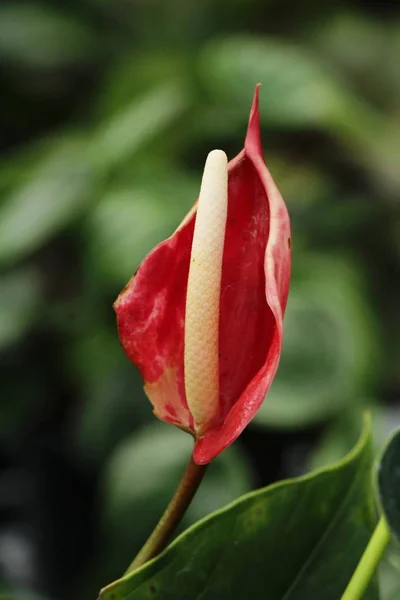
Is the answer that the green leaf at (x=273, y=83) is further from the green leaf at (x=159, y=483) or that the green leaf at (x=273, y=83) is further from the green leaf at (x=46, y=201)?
the green leaf at (x=159, y=483)

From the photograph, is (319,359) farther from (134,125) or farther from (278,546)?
(278,546)

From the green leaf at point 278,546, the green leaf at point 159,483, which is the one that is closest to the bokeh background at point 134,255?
the green leaf at point 159,483

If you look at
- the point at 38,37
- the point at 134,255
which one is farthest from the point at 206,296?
the point at 38,37

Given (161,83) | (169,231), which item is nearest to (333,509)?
(169,231)

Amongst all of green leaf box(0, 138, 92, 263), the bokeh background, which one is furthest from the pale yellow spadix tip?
green leaf box(0, 138, 92, 263)

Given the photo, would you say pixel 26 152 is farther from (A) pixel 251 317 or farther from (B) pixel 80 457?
(A) pixel 251 317

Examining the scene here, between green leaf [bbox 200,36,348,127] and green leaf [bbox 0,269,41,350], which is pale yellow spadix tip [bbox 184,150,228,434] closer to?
green leaf [bbox 0,269,41,350]

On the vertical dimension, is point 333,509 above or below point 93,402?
above
